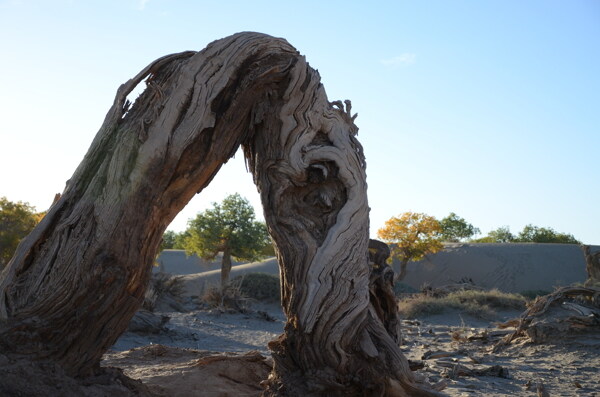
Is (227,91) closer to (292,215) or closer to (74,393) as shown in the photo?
(292,215)

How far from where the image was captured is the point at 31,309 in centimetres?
404

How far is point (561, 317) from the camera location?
905 centimetres

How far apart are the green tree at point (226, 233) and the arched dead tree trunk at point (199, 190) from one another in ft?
68.4

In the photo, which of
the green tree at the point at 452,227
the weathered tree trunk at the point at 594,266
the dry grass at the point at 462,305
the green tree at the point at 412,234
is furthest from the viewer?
the green tree at the point at 452,227

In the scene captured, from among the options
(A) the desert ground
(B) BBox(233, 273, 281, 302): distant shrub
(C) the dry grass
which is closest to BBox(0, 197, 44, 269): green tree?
(B) BBox(233, 273, 281, 302): distant shrub

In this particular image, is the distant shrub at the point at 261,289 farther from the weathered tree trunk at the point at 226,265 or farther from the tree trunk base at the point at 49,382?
the tree trunk base at the point at 49,382

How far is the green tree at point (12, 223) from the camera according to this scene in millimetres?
24016

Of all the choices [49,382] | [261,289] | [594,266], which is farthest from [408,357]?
[261,289]

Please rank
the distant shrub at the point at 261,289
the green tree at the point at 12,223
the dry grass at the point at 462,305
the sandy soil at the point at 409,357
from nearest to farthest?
the sandy soil at the point at 409,357, the dry grass at the point at 462,305, the distant shrub at the point at 261,289, the green tree at the point at 12,223

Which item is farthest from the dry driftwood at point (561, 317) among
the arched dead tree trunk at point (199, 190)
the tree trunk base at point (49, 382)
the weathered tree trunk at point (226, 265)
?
the weathered tree trunk at point (226, 265)

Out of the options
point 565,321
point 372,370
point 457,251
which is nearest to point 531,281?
point 457,251

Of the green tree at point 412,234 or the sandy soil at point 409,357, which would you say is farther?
the green tree at point 412,234

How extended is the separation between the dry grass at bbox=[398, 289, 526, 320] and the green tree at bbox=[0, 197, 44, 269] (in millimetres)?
15751

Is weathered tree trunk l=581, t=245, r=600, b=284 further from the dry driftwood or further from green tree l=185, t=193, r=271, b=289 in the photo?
green tree l=185, t=193, r=271, b=289
